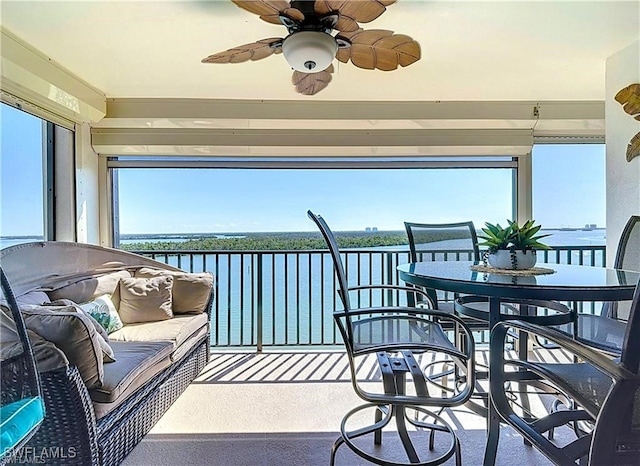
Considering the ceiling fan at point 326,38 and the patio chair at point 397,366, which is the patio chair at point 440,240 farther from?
the ceiling fan at point 326,38

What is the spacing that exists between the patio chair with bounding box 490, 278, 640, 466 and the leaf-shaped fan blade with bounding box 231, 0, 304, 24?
58.8 inches

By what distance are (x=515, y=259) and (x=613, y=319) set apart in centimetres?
79

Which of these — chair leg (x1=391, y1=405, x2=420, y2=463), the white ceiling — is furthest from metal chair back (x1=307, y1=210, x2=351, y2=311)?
the white ceiling

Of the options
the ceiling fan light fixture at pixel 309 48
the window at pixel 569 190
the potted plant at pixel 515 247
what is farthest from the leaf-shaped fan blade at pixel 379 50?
the window at pixel 569 190

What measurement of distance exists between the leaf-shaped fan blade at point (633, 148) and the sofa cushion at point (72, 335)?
318cm

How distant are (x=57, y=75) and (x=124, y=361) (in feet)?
6.77

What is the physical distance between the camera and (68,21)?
2.07 m

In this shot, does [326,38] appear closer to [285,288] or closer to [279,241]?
[279,241]

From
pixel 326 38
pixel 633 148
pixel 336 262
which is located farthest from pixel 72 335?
pixel 633 148

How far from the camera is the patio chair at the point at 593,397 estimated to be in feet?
3.03

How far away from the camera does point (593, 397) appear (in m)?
1.17

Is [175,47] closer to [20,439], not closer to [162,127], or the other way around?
[162,127]

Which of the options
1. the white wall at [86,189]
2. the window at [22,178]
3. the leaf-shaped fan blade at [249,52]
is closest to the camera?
the leaf-shaped fan blade at [249,52]

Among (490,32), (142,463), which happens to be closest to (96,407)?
(142,463)
